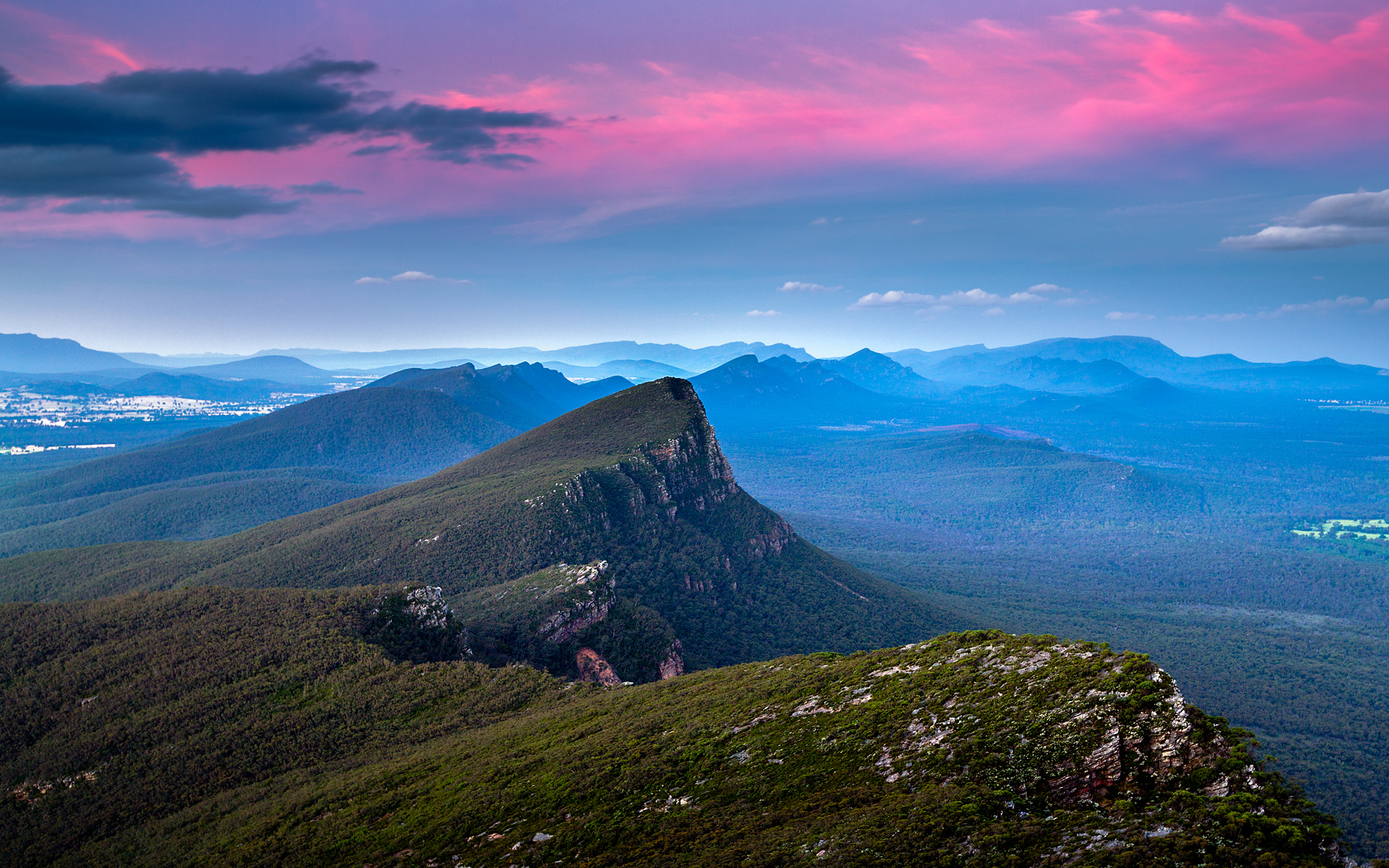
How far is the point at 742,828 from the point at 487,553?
115 m

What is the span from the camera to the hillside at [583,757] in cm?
2703

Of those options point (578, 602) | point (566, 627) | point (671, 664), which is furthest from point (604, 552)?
point (671, 664)

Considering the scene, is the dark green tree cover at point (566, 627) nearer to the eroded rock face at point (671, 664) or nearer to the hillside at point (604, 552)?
the eroded rock face at point (671, 664)

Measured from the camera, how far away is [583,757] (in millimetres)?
48844

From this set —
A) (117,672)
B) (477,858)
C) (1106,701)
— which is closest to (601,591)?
(117,672)

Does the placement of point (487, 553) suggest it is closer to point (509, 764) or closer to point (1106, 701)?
point (509, 764)

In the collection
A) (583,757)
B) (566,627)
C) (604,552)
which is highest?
(583,757)

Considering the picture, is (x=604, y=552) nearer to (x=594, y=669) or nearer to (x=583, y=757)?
(x=594, y=669)

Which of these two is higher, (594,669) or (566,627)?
(566,627)

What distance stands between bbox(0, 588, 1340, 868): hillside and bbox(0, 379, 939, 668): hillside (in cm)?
4309

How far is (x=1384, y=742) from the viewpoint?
5236 inches

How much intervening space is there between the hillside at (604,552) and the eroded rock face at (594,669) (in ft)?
75.8

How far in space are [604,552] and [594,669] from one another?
51030mm

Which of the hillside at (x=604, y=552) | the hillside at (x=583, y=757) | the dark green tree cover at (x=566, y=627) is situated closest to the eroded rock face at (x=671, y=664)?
the dark green tree cover at (x=566, y=627)
